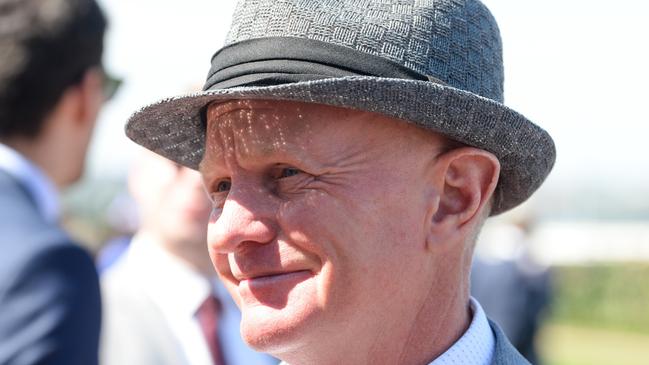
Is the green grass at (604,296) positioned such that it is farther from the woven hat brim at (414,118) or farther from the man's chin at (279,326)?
the man's chin at (279,326)

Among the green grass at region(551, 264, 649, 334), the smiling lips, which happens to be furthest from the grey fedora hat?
the green grass at region(551, 264, 649, 334)

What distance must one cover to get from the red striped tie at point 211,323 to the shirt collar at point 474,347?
2010 millimetres

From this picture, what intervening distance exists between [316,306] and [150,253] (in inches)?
103

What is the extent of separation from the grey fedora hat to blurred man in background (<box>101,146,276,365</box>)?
5.90ft

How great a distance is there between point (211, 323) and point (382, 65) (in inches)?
95.8

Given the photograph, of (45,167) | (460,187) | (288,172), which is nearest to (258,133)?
(288,172)

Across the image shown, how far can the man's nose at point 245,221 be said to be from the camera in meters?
2.29

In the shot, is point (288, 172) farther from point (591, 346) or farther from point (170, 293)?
point (591, 346)

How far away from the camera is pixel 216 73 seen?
2443 mm

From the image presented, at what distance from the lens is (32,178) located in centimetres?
344

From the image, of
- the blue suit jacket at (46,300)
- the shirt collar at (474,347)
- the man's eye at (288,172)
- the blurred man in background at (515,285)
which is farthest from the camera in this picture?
A: the blurred man in background at (515,285)

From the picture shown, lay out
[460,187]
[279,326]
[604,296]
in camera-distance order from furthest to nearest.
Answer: [604,296] → [460,187] → [279,326]

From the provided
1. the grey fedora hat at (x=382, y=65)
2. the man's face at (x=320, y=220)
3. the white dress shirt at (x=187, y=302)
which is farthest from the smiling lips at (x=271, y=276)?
the white dress shirt at (x=187, y=302)

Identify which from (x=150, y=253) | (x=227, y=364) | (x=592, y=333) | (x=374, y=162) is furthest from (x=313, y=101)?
(x=592, y=333)
